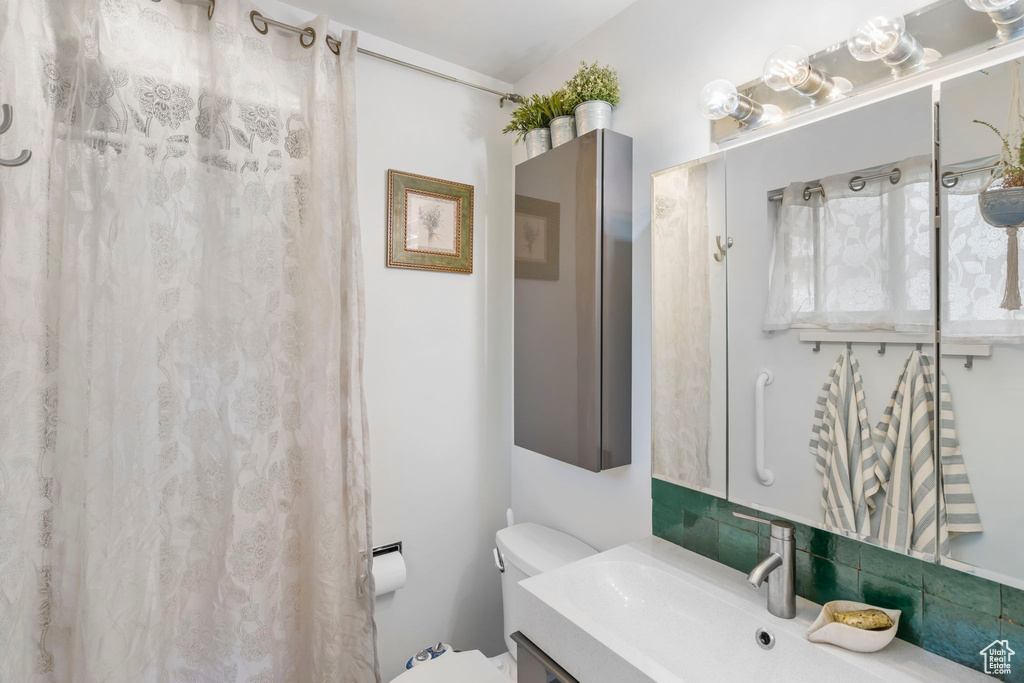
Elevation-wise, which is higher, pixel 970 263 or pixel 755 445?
pixel 970 263

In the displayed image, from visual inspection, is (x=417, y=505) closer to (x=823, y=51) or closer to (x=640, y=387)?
(x=640, y=387)

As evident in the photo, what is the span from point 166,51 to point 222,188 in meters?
0.36

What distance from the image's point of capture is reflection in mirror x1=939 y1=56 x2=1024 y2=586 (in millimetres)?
723

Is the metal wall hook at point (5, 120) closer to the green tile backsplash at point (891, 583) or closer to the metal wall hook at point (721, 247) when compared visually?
the metal wall hook at point (721, 247)

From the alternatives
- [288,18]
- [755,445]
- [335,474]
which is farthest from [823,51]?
[335,474]

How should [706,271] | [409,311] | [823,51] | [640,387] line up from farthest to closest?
[409,311] < [640,387] < [706,271] < [823,51]

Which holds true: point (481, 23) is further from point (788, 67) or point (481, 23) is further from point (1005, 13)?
point (1005, 13)

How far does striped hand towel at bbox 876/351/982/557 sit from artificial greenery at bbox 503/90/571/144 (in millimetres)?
1195

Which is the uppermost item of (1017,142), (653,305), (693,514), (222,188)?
(222,188)

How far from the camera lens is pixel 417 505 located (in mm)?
1716

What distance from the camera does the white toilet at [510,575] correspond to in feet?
4.32

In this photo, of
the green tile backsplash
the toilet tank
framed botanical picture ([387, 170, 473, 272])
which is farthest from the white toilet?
framed botanical picture ([387, 170, 473, 272])

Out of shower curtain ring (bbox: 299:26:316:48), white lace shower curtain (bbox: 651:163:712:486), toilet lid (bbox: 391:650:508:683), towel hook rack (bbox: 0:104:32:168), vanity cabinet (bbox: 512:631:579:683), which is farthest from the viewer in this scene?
shower curtain ring (bbox: 299:26:316:48)

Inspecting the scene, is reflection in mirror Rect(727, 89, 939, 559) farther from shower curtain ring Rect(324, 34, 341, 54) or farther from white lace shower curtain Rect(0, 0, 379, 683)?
shower curtain ring Rect(324, 34, 341, 54)
